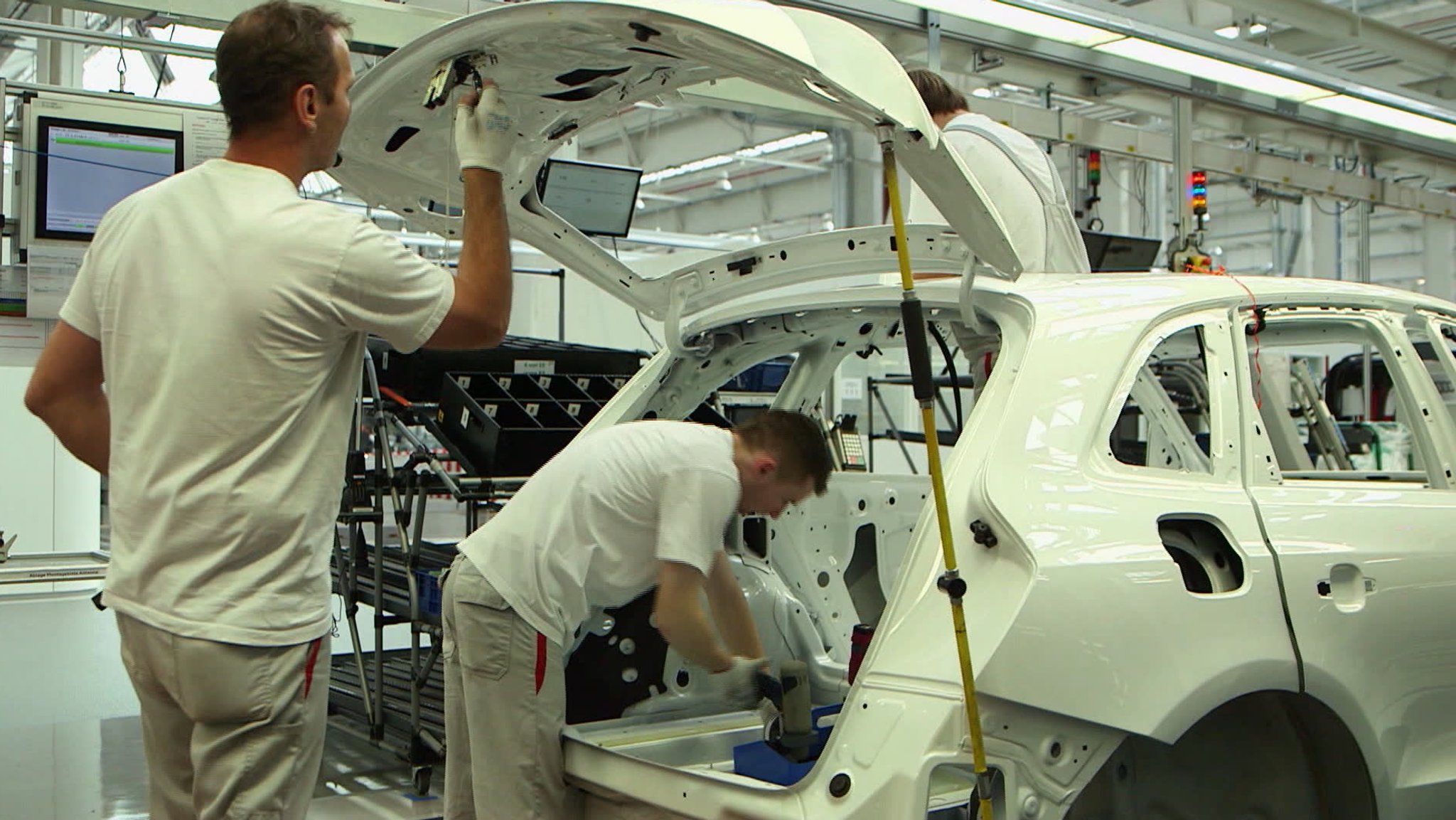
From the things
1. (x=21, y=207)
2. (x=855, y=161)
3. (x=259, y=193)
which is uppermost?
(x=855, y=161)

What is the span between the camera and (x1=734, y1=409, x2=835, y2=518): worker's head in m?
2.83

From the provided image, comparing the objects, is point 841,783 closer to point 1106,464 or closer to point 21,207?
point 1106,464

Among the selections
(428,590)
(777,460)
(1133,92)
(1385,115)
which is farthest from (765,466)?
(1385,115)

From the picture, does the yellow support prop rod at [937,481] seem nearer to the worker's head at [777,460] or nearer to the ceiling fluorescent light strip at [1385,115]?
the worker's head at [777,460]

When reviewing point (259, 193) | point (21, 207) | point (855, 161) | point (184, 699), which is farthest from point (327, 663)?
point (855, 161)

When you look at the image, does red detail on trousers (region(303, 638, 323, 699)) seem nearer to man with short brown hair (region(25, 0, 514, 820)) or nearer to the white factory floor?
man with short brown hair (region(25, 0, 514, 820))

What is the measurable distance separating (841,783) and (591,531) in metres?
0.84

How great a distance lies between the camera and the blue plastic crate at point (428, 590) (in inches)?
166

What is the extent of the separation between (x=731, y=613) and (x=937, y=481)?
1061mm

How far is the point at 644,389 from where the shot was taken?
3.49m

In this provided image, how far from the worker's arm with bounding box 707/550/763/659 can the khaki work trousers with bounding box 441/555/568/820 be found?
45 cm

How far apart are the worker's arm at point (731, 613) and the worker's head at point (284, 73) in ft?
5.07

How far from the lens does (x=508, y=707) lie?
2770mm

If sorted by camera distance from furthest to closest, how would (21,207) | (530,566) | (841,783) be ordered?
(21,207)
(530,566)
(841,783)
